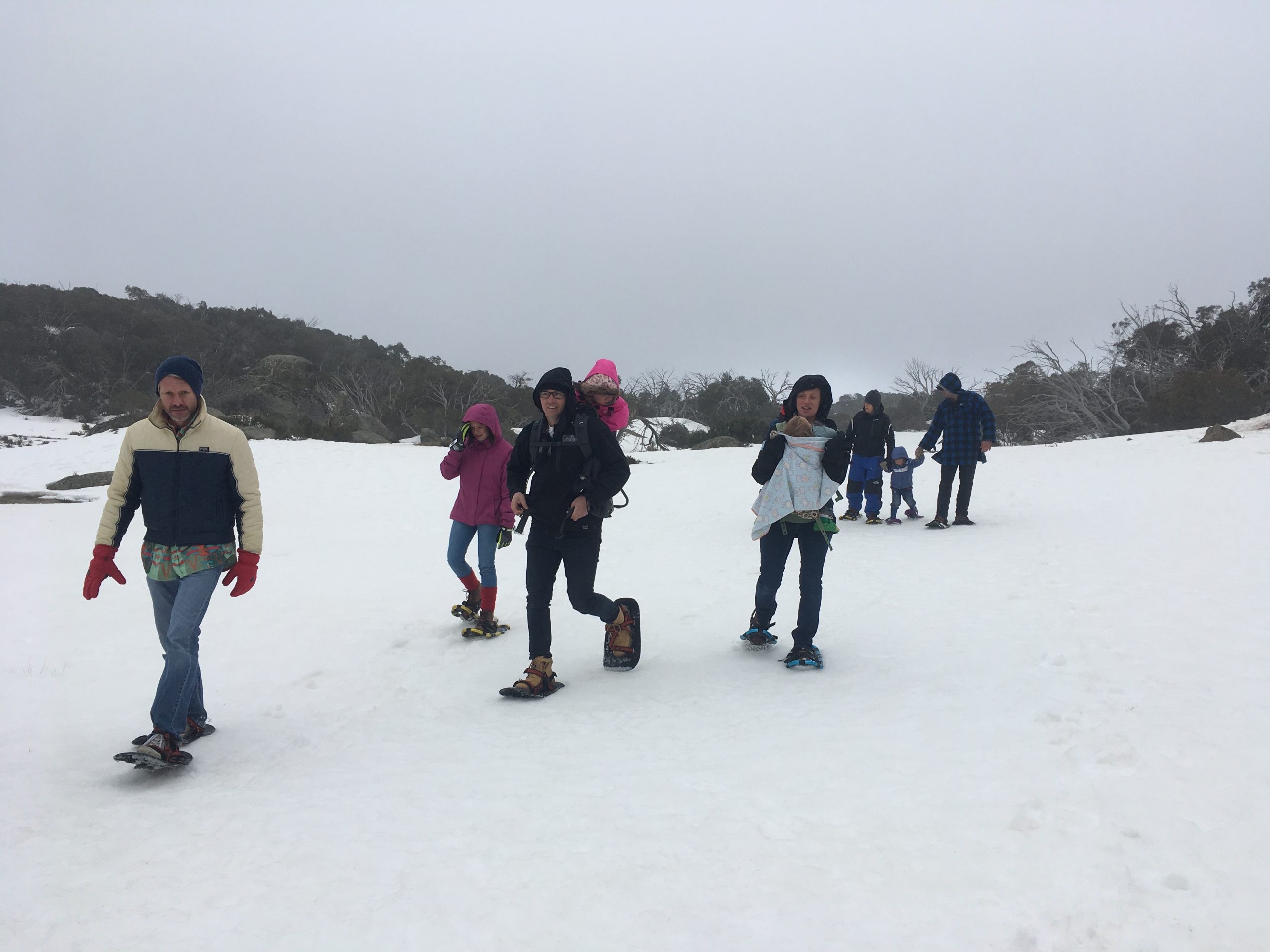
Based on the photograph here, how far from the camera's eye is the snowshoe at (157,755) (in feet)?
Result: 11.1

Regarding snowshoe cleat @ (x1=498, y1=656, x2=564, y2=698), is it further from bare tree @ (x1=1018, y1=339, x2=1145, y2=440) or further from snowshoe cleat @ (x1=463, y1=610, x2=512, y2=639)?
bare tree @ (x1=1018, y1=339, x2=1145, y2=440)

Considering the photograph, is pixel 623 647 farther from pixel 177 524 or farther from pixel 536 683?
pixel 177 524

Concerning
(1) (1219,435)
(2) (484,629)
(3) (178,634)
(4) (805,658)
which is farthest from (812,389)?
(1) (1219,435)

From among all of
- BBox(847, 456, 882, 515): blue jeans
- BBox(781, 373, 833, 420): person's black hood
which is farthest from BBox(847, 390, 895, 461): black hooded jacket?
BBox(781, 373, 833, 420): person's black hood

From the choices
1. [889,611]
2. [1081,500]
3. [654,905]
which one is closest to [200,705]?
[654,905]

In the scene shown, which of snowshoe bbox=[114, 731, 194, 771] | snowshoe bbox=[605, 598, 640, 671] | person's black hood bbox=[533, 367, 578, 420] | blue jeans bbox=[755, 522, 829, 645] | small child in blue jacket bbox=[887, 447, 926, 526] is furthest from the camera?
small child in blue jacket bbox=[887, 447, 926, 526]

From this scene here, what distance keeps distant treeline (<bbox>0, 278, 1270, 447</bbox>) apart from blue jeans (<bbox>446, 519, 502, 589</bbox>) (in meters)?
17.1

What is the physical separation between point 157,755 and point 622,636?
2.69 metres

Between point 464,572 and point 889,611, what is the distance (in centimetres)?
362

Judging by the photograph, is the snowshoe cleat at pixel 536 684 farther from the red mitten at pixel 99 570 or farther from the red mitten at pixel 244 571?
the red mitten at pixel 99 570

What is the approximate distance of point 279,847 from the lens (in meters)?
2.78

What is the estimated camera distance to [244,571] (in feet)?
11.9

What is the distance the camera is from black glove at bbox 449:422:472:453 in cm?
565

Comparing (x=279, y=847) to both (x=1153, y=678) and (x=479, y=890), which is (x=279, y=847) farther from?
(x=1153, y=678)
